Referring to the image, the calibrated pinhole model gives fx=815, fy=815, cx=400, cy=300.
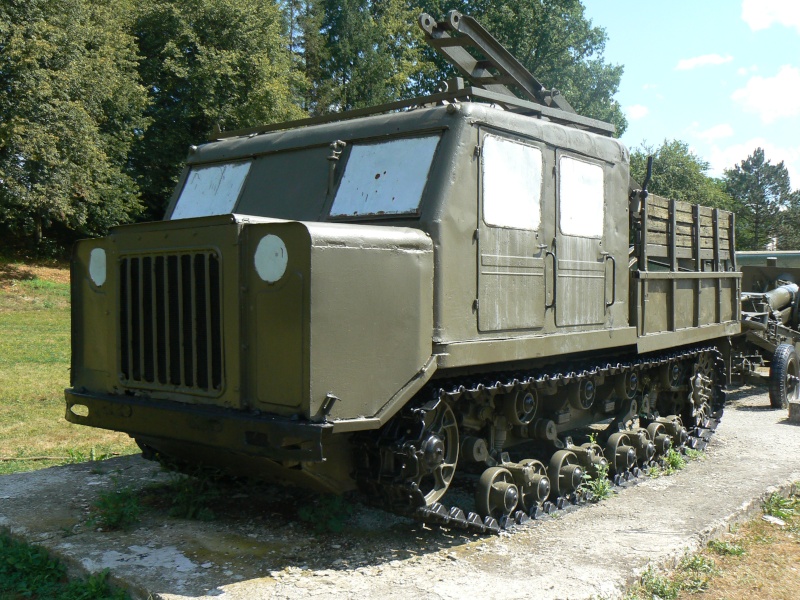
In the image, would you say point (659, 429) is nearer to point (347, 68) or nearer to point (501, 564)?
point (501, 564)

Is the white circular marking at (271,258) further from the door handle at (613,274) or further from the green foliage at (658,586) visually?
the door handle at (613,274)

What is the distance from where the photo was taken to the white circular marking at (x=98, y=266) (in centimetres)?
523

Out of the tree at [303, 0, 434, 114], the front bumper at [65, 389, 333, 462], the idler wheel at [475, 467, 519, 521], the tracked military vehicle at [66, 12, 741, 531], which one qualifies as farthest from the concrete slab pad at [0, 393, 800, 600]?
the tree at [303, 0, 434, 114]

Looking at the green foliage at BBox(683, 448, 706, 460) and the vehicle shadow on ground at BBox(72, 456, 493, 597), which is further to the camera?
the green foliage at BBox(683, 448, 706, 460)

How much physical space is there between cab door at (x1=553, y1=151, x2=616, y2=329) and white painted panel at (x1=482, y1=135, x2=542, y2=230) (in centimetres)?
34

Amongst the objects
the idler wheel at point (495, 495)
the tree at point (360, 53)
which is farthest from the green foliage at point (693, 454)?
the tree at point (360, 53)

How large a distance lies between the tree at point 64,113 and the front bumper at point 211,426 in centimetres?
2093

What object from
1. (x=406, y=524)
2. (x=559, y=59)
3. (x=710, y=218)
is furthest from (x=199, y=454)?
(x=559, y=59)

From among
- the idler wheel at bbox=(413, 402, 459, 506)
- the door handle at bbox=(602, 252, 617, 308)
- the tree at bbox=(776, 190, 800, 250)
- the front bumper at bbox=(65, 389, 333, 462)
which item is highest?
the tree at bbox=(776, 190, 800, 250)

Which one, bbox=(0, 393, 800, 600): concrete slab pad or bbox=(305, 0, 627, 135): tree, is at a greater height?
bbox=(305, 0, 627, 135): tree

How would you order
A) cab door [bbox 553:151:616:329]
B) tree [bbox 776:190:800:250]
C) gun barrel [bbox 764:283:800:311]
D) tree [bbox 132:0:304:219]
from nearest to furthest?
cab door [bbox 553:151:616:329], gun barrel [bbox 764:283:800:311], tree [bbox 132:0:304:219], tree [bbox 776:190:800:250]

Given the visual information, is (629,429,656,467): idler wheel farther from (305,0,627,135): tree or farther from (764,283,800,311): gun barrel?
(305,0,627,135): tree

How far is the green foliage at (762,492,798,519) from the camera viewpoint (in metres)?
6.45

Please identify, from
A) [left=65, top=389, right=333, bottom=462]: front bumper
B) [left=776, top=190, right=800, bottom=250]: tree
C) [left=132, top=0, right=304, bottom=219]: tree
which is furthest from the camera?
[left=776, top=190, right=800, bottom=250]: tree
